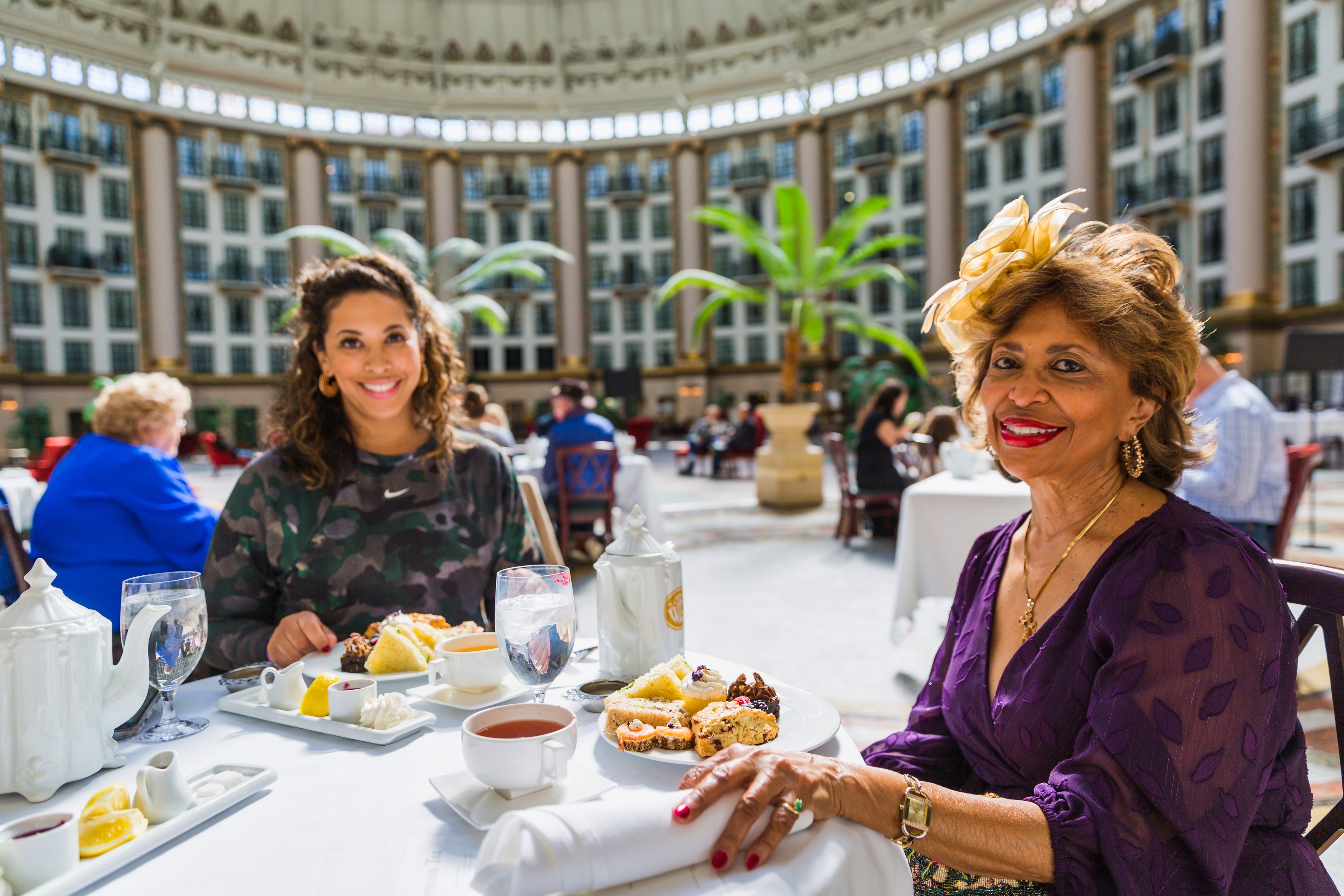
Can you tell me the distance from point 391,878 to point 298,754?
38cm

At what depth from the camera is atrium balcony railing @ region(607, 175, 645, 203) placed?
99.9 ft

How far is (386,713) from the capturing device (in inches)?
45.8

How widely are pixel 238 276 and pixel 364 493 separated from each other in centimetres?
2991

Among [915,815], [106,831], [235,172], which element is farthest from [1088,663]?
[235,172]

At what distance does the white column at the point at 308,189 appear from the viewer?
27.8 metres

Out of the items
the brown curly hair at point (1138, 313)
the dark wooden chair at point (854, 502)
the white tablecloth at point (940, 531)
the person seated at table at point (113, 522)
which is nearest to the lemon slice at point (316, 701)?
the brown curly hair at point (1138, 313)

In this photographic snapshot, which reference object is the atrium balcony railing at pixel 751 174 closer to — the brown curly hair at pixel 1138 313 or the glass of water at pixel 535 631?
the brown curly hair at pixel 1138 313

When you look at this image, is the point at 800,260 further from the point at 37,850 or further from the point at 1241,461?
the point at 37,850

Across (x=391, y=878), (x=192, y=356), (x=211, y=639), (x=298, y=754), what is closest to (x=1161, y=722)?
(x=391, y=878)

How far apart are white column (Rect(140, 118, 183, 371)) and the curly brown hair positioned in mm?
28062

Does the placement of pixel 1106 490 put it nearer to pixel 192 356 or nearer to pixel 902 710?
pixel 902 710

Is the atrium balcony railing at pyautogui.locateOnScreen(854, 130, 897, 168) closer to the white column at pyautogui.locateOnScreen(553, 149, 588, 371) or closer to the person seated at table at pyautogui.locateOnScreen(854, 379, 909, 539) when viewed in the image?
the white column at pyautogui.locateOnScreen(553, 149, 588, 371)

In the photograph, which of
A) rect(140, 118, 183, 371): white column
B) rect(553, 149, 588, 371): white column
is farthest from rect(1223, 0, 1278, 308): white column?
rect(140, 118, 183, 371): white column

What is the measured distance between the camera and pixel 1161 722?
1.03 meters
